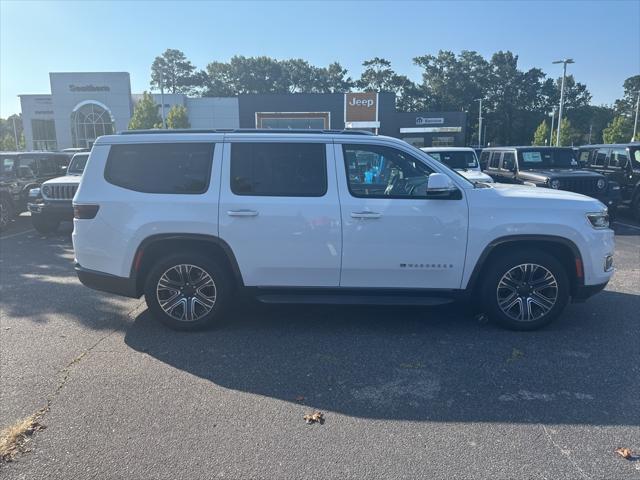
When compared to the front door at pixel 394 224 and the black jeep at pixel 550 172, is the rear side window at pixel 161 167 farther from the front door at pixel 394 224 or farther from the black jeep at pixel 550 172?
the black jeep at pixel 550 172

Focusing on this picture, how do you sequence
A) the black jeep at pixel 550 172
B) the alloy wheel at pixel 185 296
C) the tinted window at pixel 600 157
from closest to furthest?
the alloy wheel at pixel 185 296
the black jeep at pixel 550 172
the tinted window at pixel 600 157

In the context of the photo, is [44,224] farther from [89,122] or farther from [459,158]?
[89,122]

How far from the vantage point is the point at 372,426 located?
3.31 metres

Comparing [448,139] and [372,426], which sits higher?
[448,139]

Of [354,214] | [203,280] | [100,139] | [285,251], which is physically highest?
[100,139]

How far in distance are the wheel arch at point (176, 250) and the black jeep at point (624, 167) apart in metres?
11.2

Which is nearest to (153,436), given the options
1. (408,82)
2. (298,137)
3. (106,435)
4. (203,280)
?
(106,435)

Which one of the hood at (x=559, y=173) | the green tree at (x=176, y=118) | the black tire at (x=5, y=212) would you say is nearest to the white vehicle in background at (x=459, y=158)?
the hood at (x=559, y=173)

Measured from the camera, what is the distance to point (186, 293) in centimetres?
499

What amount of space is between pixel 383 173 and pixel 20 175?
11.5 meters

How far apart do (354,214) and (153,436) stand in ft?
8.45

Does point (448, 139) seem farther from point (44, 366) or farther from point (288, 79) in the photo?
point (288, 79)

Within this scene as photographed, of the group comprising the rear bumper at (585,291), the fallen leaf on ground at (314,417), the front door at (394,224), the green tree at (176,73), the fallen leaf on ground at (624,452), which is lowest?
the fallen leaf on ground at (314,417)

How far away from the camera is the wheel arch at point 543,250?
15.5ft
